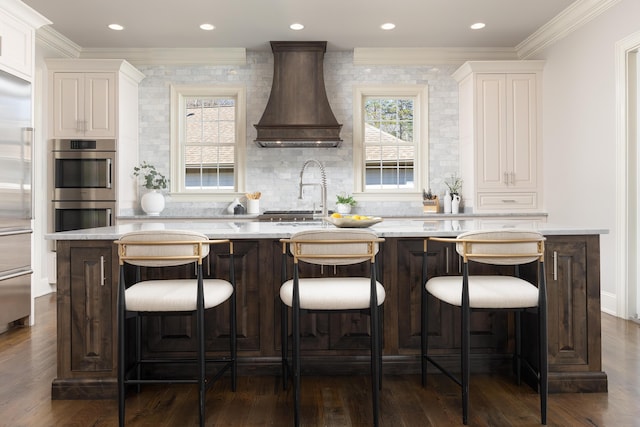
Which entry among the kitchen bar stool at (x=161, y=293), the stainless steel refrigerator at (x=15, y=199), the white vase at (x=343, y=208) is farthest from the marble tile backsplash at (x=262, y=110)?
the kitchen bar stool at (x=161, y=293)

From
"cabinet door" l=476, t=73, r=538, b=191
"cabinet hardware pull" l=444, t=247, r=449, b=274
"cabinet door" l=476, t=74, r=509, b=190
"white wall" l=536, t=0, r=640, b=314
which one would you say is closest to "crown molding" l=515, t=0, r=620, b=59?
"white wall" l=536, t=0, r=640, b=314

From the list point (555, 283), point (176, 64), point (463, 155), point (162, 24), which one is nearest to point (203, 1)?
point (162, 24)

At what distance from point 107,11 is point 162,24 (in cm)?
55

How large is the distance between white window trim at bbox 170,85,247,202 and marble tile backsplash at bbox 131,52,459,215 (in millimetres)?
63

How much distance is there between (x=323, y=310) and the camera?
2158 mm

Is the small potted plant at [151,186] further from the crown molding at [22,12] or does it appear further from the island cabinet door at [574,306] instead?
the island cabinet door at [574,306]

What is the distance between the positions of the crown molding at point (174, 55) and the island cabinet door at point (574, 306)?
4.57m

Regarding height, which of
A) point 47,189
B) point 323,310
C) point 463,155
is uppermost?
point 463,155

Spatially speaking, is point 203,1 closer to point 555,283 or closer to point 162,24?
point 162,24

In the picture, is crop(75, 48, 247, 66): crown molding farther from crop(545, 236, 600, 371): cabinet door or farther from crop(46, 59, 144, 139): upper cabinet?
crop(545, 236, 600, 371): cabinet door

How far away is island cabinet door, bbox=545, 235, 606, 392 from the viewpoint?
2551mm

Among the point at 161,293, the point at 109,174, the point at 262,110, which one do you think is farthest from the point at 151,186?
the point at 161,293

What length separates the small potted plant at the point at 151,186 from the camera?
5633 mm

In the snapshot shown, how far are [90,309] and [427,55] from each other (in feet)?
16.2
